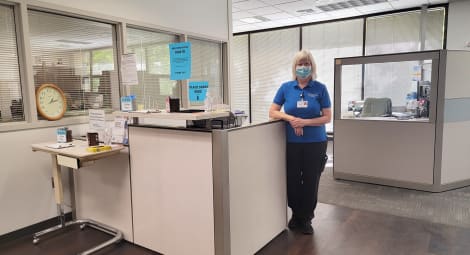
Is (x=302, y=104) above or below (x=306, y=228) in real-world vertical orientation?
above

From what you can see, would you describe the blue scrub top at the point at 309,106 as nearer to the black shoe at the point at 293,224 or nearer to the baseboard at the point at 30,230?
the black shoe at the point at 293,224

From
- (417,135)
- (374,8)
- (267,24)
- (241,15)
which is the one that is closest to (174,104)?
(417,135)

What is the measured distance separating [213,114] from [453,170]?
3412mm

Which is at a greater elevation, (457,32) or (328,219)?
(457,32)

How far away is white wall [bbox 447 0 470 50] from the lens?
588 cm

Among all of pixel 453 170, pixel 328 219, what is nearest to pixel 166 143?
pixel 328 219

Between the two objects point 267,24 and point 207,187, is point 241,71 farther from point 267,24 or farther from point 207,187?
point 207,187

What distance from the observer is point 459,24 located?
594 cm

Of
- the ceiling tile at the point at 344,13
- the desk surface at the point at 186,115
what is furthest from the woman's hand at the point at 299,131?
the ceiling tile at the point at 344,13

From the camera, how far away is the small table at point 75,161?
242 cm

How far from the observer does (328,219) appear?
3.12 metres

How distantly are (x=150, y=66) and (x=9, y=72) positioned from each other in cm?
165

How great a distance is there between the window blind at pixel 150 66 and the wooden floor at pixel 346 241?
1.69m

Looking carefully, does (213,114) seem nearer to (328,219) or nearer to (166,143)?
(166,143)
